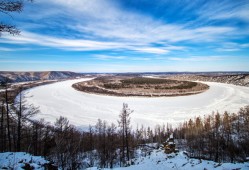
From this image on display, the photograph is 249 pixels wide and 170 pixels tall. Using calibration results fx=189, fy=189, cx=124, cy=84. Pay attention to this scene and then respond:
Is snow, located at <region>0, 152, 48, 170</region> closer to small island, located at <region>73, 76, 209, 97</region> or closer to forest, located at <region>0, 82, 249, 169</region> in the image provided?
forest, located at <region>0, 82, 249, 169</region>

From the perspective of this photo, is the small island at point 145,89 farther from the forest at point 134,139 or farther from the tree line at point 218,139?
the tree line at point 218,139

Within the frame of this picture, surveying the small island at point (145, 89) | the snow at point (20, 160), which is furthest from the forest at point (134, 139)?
the small island at point (145, 89)

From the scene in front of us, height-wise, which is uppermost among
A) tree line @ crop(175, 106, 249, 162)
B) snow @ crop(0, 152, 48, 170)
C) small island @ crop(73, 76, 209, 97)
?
snow @ crop(0, 152, 48, 170)

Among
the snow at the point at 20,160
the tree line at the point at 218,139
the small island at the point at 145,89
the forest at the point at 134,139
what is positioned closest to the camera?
the snow at the point at 20,160

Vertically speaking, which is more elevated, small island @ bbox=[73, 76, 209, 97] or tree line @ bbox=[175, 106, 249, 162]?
small island @ bbox=[73, 76, 209, 97]

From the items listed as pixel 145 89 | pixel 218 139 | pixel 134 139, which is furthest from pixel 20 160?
pixel 145 89

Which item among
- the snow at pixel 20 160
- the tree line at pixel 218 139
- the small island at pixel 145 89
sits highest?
the snow at pixel 20 160

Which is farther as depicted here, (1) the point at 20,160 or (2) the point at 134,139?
(2) the point at 134,139

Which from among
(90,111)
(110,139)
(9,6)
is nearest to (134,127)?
(110,139)

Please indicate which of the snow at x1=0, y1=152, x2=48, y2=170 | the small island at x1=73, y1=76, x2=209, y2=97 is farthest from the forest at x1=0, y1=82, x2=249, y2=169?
the small island at x1=73, y1=76, x2=209, y2=97

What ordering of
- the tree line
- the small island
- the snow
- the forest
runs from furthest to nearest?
the small island, the tree line, the forest, the snow

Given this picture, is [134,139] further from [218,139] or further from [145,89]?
[145,89]

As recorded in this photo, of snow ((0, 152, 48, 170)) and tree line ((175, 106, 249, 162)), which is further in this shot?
tree line ((175, 106, 249, 162))
